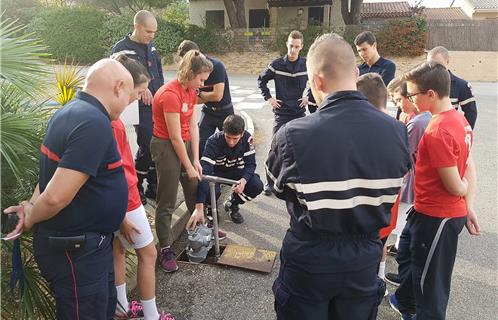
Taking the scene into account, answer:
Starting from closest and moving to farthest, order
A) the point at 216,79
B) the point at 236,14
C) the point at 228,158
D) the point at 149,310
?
1. the point at 149,310
2. the point at 228,158
3. the point at 216,79
4. the point at 236,14

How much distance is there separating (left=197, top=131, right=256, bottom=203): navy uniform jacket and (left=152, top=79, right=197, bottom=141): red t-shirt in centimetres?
51

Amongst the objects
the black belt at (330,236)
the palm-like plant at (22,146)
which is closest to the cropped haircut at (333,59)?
the black belt at (330,236)

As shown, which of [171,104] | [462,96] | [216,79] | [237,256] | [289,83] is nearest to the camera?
[171,104]

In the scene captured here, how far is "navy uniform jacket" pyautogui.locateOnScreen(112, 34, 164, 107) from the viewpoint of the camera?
4.53 m

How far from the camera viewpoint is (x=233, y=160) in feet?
14.0

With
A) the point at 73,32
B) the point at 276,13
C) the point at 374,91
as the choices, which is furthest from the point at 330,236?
the point at 276,13

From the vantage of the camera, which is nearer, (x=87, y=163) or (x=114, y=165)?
(x=87, y=163)

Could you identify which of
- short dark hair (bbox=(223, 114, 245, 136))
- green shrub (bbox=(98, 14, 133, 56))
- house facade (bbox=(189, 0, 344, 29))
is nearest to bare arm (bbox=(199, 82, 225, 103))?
short dark hair (bbox=(223, 114, 245, 136))

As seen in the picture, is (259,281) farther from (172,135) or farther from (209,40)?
(209,40)

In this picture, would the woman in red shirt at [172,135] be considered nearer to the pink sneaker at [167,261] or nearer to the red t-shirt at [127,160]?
the pink sneaker at [167,261]

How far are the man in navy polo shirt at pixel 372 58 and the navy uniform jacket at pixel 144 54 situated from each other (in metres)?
2.41

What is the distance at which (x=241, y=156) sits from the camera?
4.25 m

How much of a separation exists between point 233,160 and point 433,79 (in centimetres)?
233

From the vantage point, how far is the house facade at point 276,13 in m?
25.0
